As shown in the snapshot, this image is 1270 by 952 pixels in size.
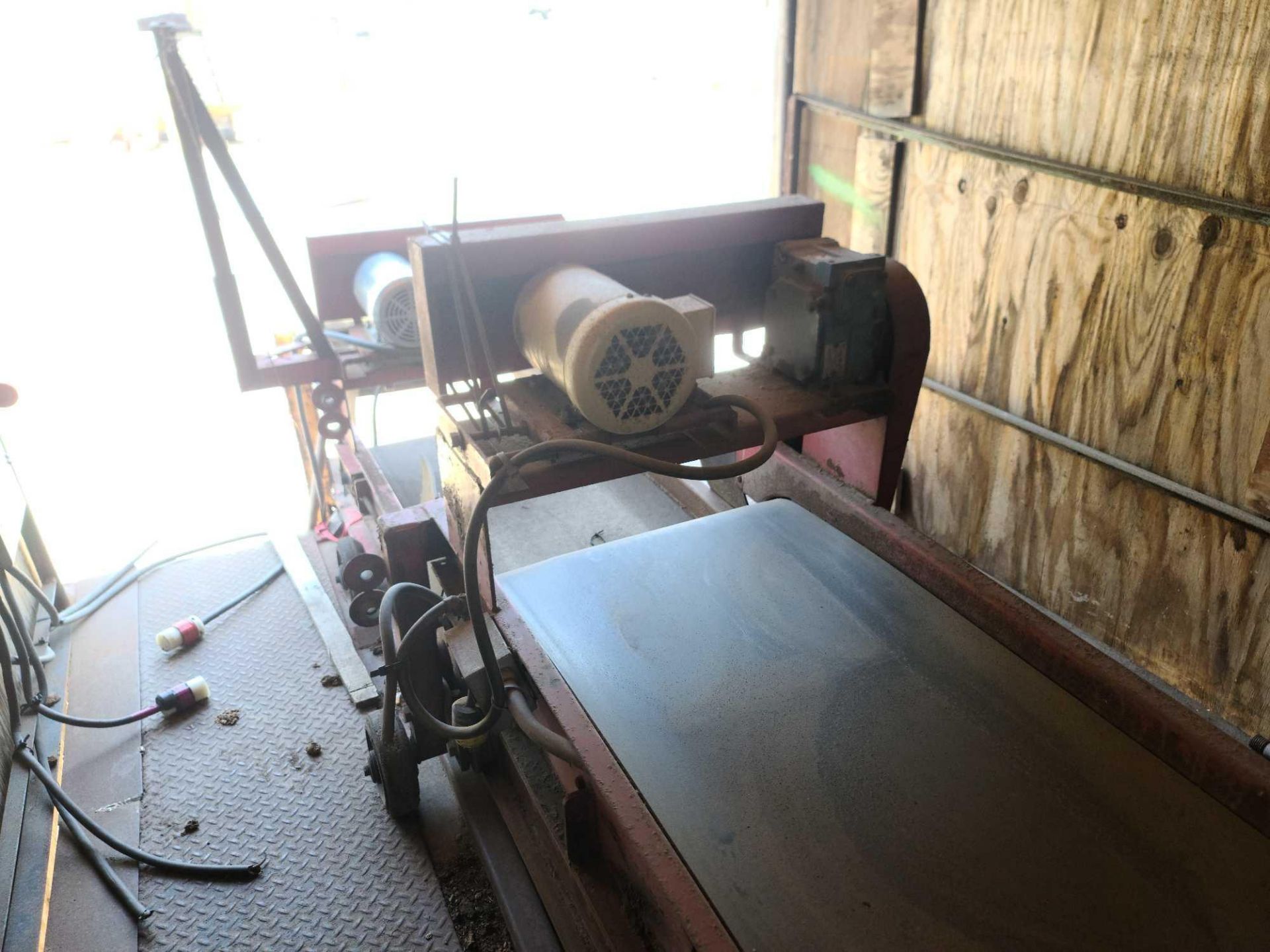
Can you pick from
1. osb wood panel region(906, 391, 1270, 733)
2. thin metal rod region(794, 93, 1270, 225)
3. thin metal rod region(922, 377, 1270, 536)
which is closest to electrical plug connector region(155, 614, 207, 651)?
thin metal rod region(922, 377, 1270, 536)

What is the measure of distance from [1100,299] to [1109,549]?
718 mm

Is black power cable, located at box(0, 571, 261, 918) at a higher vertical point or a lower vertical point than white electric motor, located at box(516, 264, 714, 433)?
lower

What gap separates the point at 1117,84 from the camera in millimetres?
2311

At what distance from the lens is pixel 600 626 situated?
1.83 m

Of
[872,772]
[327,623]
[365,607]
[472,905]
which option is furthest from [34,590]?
[872,772]

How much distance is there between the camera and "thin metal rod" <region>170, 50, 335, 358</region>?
2.32 metres

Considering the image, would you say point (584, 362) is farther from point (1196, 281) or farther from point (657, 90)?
point (657, 90)

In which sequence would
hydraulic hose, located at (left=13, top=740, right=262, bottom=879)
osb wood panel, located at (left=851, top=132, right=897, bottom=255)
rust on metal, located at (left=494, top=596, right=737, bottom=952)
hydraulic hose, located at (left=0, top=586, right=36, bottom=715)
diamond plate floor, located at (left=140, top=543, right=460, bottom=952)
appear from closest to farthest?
rust on metal, located at (left=494, top=596, right=737, bottom=952)
diamond plate floor, located at (left=140, top=543, right=460, bottom=952)
hydraulic hose, located at (left=13, top=740, right=262, bottom=879)
hydraulic hose, located at (left=0, top=586, right=36, bottom=715)
osb wood panel, located at (left=851, top=132, right=897, bottom=255)

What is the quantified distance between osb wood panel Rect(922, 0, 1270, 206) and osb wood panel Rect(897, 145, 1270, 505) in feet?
0.32

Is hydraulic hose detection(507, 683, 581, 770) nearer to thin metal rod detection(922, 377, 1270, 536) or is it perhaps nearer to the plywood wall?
thin metal rod detection(922, 377, 1270, 536)

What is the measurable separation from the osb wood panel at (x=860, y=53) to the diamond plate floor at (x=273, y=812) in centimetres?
253

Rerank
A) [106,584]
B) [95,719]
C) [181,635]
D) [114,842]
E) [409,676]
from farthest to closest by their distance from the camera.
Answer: [106,584] → [181,635] → [95,719] → [114,842] → [409,676]

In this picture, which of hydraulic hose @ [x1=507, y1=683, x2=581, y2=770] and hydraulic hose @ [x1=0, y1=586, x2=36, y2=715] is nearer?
hydraulic hose @ [x1=507, y1=683, x2=581, y2=770]

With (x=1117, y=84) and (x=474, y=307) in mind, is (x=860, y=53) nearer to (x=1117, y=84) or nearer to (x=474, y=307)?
(x=1117, y=84)
